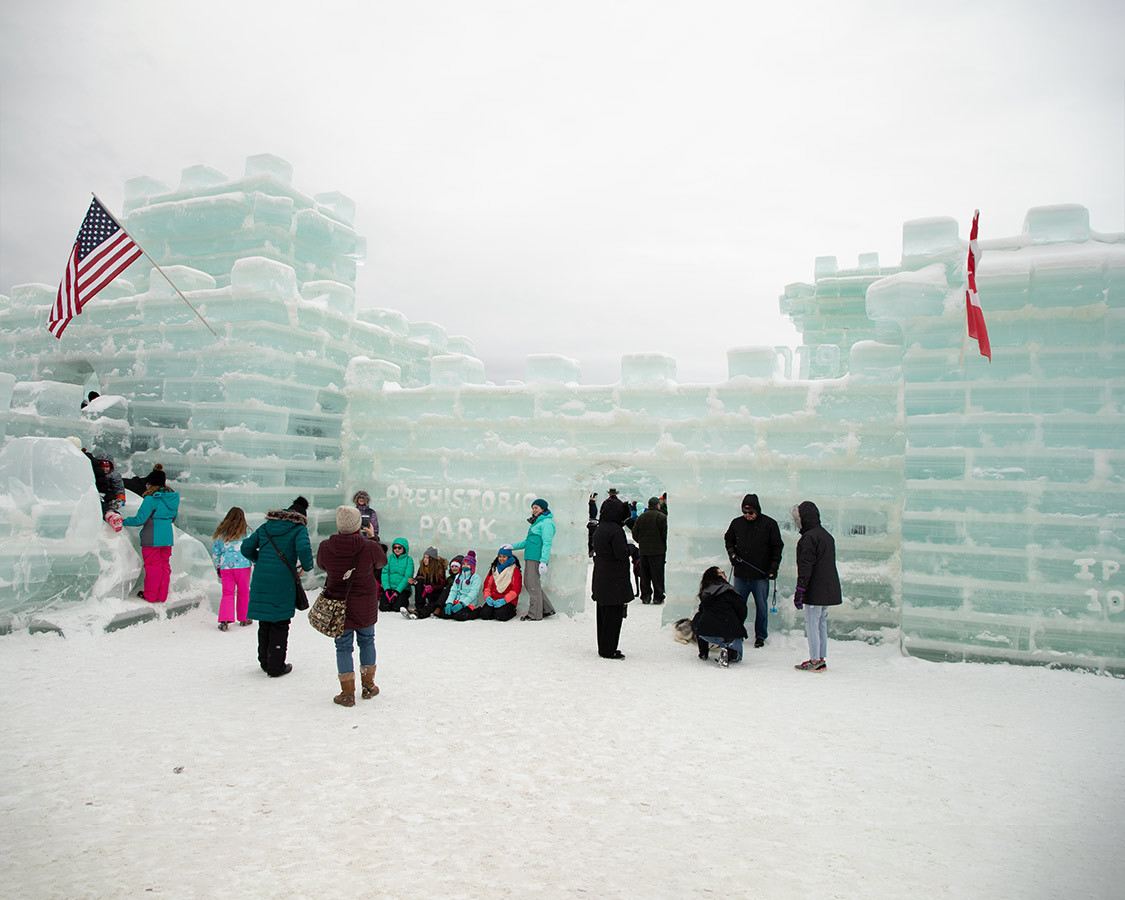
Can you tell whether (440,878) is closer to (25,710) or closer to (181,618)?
(25,710)

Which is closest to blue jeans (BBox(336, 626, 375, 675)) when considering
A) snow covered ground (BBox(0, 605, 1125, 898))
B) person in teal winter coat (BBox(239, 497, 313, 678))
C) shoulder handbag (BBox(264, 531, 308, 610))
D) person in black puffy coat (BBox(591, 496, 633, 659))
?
snow covered ground (BBox(0, 605, 1125, 898))

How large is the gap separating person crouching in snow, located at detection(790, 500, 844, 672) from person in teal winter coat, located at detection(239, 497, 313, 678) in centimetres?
496

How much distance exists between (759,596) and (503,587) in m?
3.55

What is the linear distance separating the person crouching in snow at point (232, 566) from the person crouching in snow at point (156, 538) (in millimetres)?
712

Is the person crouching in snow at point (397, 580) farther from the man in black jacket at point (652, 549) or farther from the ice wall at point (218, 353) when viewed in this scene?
the man in black jacket at point (652, 549)

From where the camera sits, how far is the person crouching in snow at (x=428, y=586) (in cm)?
1011

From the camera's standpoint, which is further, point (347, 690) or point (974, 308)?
point (974, 308)

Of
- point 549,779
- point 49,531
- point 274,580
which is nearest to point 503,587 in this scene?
point 274,580

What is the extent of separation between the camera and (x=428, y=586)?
10.3 m

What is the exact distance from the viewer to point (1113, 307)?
290 inches

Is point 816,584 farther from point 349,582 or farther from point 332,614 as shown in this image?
point 332,614

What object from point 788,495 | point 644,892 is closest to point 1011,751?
point 644,892

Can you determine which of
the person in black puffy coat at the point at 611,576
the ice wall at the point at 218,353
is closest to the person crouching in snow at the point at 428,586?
the ice wall at the point at 218,353

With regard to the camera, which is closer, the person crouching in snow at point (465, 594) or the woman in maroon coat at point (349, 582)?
the woman in maroon coat at point (349, 582)
